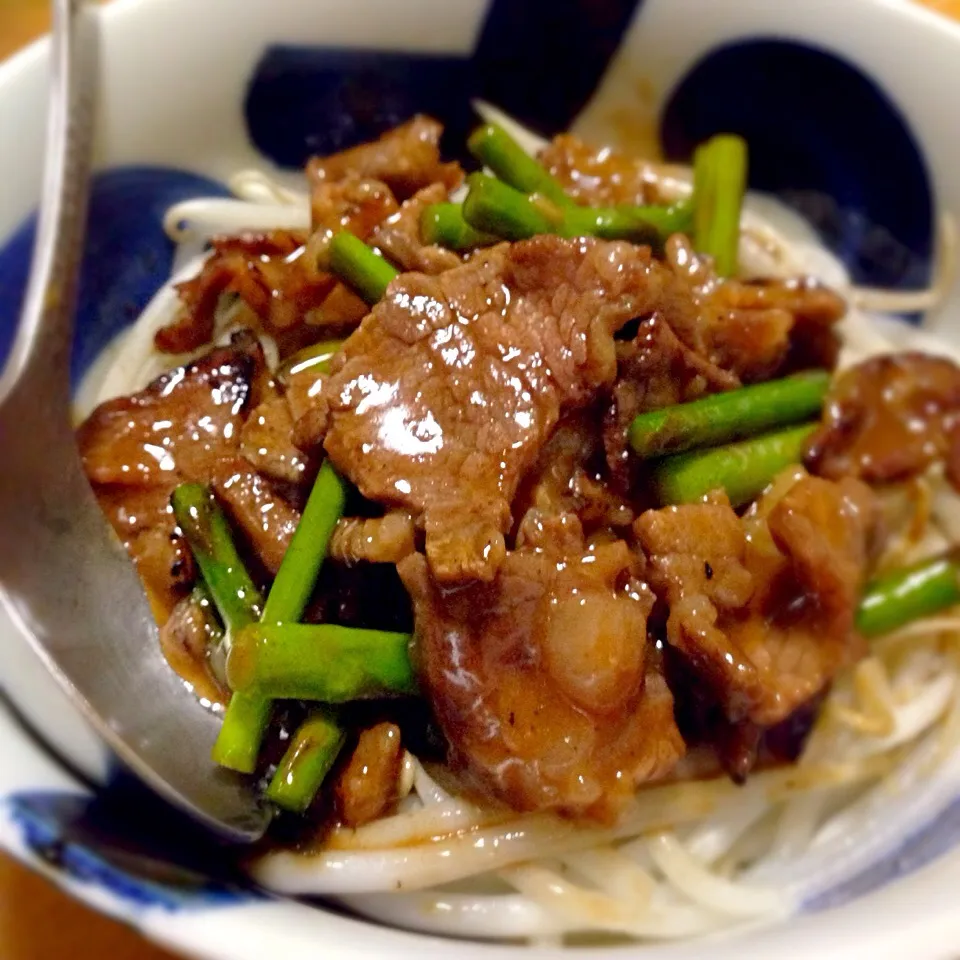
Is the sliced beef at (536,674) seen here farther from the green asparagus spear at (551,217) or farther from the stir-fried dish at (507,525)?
the green asparagus spear at (551,217)

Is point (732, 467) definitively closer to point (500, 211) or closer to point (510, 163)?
point (500, 211)

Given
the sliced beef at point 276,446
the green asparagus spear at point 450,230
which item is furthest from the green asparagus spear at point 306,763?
the green asparagus spear at point 450,230

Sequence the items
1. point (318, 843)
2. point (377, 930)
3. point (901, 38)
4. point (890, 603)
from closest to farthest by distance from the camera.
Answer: point (377, 930) < point (318, 843) < point (890, 603) < point (901, 38)

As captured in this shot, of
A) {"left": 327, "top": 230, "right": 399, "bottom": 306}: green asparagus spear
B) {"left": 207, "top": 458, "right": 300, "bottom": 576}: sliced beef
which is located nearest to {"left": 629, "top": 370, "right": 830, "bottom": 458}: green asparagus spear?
{"left": 327, "top": 230, "right": 399, "bottom": 306}: green asparagus spear

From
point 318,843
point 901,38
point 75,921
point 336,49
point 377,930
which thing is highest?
point 901,38

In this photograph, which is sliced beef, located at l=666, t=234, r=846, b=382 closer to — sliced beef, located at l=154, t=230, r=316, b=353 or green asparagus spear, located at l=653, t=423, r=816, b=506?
green asparagus spear, located at l=653, t=423, r=816, b=506

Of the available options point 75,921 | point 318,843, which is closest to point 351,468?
point 318,843

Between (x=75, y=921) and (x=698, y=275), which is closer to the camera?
(x=75, y=921)

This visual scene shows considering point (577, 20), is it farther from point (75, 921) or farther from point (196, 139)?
point (75, 921)
